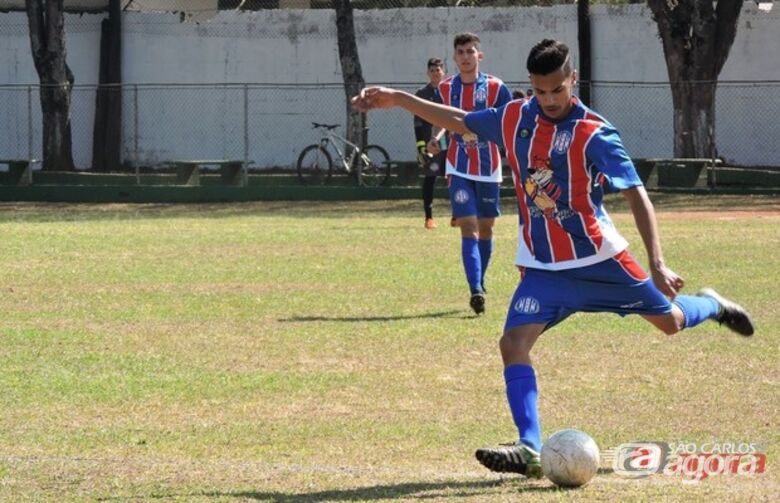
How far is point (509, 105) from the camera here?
22.7 feet

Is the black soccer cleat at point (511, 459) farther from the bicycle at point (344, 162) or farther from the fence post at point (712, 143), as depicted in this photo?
the bicycle at point (344, 162)

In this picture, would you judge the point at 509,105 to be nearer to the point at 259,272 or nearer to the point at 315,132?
the point at 259,272

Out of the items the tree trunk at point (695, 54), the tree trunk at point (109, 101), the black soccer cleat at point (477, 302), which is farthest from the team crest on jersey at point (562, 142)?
the tree trunk at point (109, 101)

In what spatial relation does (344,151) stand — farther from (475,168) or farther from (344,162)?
(475,168)

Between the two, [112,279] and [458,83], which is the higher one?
[458,83]

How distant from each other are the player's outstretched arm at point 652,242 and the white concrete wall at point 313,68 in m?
25.8

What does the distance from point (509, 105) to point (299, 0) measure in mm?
30491

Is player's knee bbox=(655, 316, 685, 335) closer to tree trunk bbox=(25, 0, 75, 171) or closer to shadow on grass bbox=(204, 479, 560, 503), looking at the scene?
shadow on grass bbox=(204, 479, 560, 503)

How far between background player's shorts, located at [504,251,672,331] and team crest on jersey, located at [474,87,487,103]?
19.0 ft

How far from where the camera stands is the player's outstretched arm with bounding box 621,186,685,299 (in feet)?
21.2

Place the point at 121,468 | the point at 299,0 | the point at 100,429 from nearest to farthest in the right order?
the point at 121,468, the point at 100,429, the point at 299,0

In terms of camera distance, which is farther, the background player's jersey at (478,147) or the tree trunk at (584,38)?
the tree trunk at (584,38)

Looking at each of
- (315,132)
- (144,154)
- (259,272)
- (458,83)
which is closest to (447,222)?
(259,272)

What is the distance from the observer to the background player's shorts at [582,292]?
6711 millimetres
